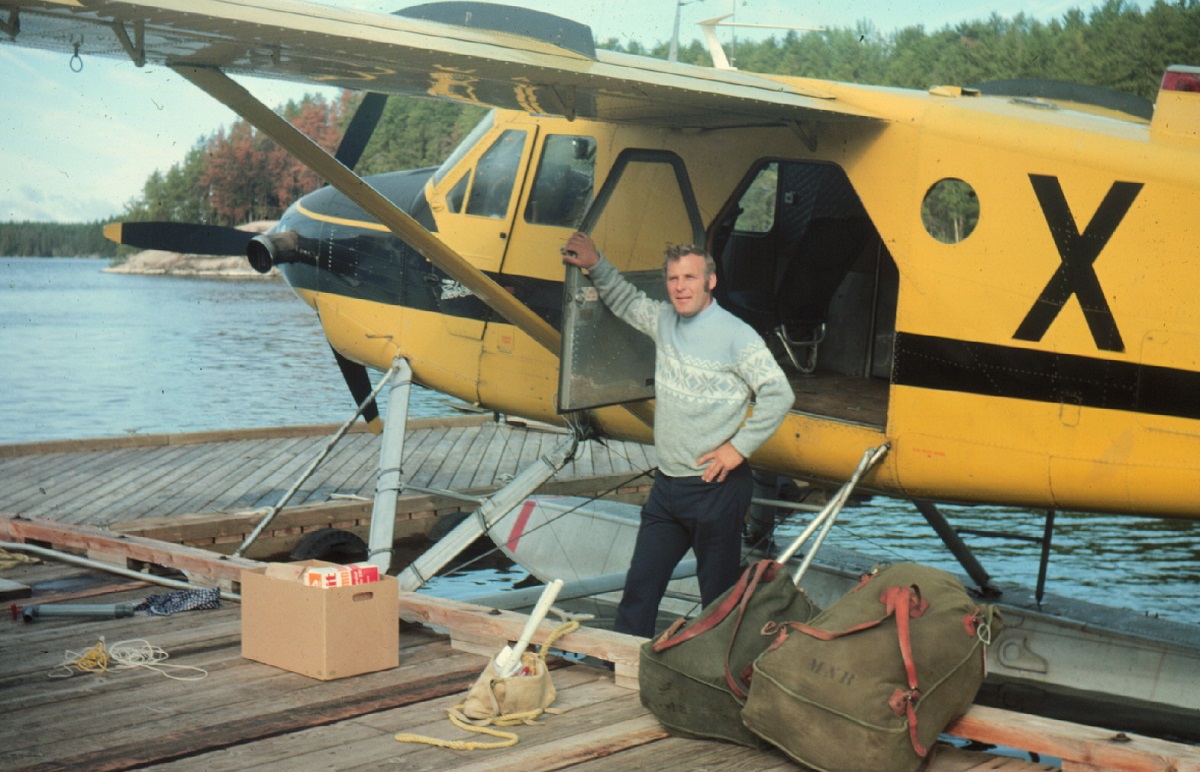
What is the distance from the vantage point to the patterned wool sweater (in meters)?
4.77

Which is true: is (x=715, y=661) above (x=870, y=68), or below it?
below

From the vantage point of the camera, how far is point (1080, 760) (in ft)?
12.1

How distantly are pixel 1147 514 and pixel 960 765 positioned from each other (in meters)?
1.65

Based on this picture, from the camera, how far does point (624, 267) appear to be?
621cm

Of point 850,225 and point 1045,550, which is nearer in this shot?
point 850,225

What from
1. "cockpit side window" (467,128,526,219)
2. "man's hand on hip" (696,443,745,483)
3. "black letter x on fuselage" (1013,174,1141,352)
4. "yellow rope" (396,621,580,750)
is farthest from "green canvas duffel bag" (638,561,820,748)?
"cockpit side window" (467,128,526,219)

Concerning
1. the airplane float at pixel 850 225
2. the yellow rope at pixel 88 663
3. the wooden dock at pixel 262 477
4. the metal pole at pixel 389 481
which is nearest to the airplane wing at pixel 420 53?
the airplane float at pixel 850 225

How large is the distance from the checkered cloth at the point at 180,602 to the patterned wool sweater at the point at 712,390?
2.22 metres

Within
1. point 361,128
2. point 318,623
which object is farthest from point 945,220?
point 361,128

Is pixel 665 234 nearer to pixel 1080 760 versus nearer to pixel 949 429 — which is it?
pixel 949 429

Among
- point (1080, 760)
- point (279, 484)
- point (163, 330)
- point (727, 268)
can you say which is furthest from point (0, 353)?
point (1080, 760)

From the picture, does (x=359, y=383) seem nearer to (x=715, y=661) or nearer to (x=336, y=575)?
(x=336, y=575)

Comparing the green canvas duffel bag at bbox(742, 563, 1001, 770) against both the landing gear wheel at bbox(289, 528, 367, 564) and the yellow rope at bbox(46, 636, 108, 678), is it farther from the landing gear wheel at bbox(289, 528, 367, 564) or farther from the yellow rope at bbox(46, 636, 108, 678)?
the landing gear wheel at bbox(289, 528, 367, 564)

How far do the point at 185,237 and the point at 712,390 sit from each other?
3.60m
